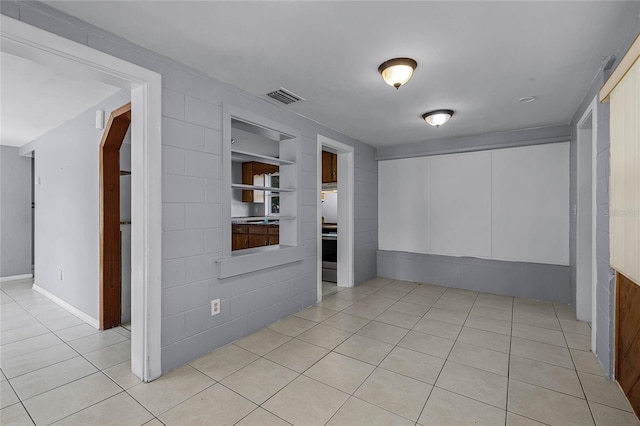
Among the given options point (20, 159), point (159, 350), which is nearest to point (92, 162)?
point (159, 350)

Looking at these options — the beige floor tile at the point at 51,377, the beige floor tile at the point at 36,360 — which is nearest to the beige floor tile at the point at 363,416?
the beige floor tile at the point at 51,377

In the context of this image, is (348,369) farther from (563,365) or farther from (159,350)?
(563,365)

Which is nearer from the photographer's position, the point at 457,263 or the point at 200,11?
the point at 200,11

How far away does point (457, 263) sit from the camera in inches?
181

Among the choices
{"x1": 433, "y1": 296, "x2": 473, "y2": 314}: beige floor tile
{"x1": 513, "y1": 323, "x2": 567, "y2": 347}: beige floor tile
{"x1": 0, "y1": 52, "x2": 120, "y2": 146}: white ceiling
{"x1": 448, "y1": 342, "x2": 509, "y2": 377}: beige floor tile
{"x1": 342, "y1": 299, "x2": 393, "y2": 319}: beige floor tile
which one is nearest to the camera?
{"x1": 448, "y1": 342, "x2": 509, "y2": 377}: beige floor tile

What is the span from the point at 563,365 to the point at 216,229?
296 centimetres

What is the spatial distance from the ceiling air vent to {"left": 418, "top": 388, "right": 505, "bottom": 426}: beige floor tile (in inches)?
107

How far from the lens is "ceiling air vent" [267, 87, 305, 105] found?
2.84 meters

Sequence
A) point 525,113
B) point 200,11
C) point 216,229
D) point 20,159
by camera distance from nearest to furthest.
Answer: point 200,11 < point 216,229 < point 525,113 < point 20,159

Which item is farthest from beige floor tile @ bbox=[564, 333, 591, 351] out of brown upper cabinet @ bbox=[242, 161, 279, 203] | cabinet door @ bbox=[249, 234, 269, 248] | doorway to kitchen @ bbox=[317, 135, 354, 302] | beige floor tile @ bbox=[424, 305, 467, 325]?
brown upper cabinet @ bbox=[242, 161, 279, 203]

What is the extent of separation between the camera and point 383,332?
9.79 ft

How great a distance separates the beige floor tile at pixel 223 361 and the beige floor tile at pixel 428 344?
1.36m

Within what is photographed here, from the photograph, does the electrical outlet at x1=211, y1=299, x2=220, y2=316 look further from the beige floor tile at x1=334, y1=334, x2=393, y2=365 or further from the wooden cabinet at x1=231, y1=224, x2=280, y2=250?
the wooden cabinet at x1=231, y1=224, x2=280, y2=250

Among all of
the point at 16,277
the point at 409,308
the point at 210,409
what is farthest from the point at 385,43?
the point at 16,277
